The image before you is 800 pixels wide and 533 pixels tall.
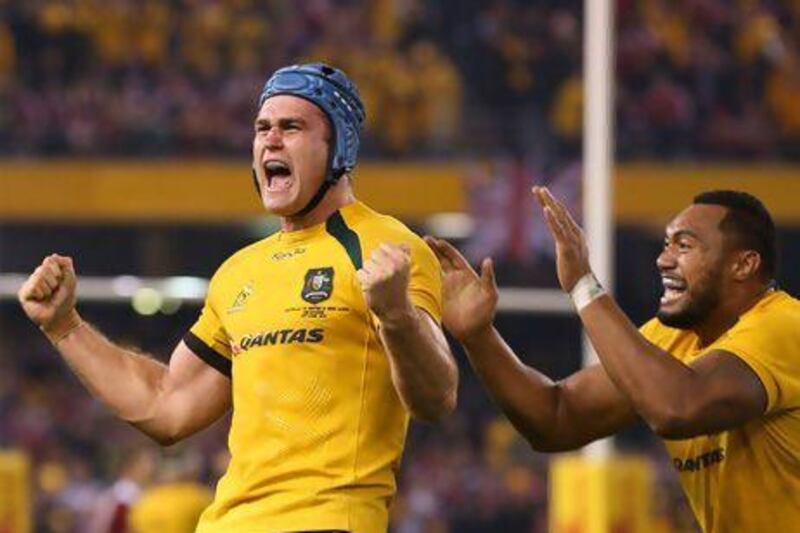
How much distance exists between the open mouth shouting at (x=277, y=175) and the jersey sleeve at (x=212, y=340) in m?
0.37

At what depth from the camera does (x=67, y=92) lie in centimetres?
2306

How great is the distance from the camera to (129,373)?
6.57 metres

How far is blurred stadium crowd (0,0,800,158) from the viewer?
895 inches

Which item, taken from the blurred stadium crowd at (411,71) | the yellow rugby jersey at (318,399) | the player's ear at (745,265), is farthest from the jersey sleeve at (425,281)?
the blurred stadium crowd at (411,71)

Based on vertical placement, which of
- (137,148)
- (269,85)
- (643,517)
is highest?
(137,148)

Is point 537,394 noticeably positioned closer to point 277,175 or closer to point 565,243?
point 565,243

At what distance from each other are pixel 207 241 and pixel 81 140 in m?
1.59

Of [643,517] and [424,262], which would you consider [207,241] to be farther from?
[424,262]

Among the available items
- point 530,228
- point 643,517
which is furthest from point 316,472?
point 530,228

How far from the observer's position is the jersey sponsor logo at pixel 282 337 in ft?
19.7

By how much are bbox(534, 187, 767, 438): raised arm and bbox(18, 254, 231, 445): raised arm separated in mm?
1044

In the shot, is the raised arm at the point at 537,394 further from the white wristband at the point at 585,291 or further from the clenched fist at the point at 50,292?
the clenched fist at the point at 50,292

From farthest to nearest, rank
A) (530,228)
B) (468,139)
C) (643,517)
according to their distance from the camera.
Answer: (468,139) < (530,228) < (643,517)

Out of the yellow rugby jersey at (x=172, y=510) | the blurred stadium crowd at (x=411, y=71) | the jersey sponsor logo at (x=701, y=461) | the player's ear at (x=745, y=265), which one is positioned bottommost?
the yellow rugby jersey at (x=172, y=510)
